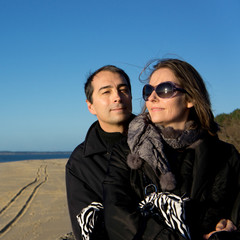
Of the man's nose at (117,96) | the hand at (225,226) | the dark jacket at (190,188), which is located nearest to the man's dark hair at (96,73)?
the man's nose at (117,96)

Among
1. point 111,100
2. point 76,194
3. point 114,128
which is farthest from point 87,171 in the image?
point 111,100

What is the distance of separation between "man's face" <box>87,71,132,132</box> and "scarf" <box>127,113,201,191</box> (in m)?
0.71

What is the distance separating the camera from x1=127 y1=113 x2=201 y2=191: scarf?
90.7 inches

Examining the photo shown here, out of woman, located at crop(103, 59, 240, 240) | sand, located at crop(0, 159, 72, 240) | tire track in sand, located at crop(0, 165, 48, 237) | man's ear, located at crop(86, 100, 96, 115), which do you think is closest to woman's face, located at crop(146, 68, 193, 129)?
woman, located at crop(103, 59, 240, 240)

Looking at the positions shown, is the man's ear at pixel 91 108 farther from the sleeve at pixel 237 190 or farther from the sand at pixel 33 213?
the sand at pixel 33 213

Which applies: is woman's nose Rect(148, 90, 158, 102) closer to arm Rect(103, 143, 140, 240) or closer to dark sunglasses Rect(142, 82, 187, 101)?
dark sunglasses Rect(142, 82, 187, 101)

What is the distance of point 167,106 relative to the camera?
2592 mm

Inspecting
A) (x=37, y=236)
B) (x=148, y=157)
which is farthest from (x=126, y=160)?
(x=37, y=236)

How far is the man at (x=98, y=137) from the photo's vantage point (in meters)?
3.00

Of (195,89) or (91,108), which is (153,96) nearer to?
(195,89)

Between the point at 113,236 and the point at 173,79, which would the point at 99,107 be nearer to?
the point at 173,79

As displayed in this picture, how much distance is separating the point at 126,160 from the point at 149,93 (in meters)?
0.63

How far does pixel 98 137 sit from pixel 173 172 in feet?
4.21

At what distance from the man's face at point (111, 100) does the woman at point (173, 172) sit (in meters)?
0.71
